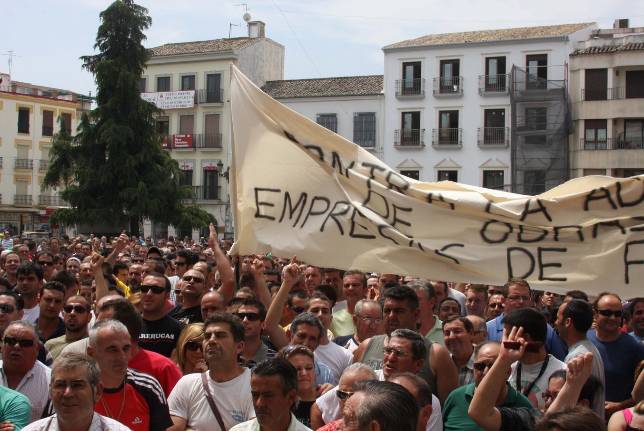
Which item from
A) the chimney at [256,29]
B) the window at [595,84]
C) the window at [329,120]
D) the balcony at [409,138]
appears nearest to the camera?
the window at [595,84]

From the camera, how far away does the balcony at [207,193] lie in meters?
45.4

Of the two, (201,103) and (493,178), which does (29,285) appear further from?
(201,103)

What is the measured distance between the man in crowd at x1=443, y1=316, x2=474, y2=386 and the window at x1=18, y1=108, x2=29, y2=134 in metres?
61.8

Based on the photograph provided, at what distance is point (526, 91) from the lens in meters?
36.9

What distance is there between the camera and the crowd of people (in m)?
3.91

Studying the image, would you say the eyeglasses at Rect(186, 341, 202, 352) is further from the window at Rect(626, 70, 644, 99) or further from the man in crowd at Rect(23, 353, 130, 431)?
the window at Rect(626, 70, 644, 99)

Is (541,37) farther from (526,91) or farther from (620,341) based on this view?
(620,341)

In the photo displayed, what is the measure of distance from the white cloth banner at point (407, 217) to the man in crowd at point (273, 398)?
2.44 meters

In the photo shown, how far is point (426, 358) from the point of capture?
4996 millimetres

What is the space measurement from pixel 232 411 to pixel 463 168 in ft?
116

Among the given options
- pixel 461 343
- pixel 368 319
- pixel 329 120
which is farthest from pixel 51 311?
pixel 329 120

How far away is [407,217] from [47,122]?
202 ft

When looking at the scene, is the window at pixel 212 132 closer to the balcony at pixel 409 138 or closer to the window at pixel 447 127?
the balcony at pixel 409 138

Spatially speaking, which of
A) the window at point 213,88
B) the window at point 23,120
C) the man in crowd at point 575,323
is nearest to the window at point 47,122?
the window at point 23,120
